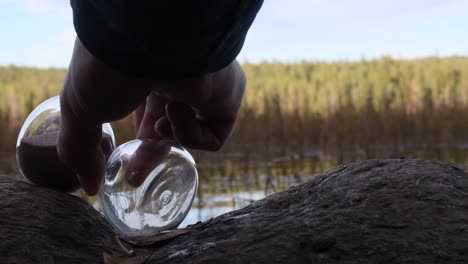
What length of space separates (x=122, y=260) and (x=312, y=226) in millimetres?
261

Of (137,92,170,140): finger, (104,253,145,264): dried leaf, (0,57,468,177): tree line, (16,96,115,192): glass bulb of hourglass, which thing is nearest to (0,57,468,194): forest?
(0,57,468,177): tree line

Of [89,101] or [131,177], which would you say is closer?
[89,101]

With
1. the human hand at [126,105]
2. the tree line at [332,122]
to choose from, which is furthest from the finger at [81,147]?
the tree line at [332,122]

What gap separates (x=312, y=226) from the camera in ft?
2.62

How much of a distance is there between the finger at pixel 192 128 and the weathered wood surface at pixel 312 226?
133 mm

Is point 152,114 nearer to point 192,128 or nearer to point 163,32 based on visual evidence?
point 192,128

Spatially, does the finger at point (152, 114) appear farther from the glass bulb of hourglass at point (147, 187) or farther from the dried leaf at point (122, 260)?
the dried leaf at point (122, 260)

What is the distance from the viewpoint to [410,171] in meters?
0.89

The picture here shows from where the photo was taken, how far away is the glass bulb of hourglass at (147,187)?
95 cm

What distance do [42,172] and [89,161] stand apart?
0.25 m

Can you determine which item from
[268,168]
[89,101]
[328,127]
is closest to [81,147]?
[89,101]

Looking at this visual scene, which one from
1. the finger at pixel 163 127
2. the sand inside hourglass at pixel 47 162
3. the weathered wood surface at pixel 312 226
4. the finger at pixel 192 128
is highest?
the finger at pixel 192 128

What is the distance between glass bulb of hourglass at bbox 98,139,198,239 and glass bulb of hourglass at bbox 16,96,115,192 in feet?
0.29

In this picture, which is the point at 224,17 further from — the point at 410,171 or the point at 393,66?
the point at 393,66
